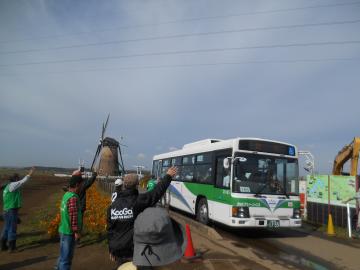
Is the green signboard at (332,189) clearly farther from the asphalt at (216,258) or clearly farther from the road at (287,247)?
the asphalt at (216,258)

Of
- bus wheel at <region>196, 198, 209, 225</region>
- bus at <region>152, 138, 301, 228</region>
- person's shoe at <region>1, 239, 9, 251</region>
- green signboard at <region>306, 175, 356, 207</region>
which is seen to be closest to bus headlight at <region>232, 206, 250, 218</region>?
bus at <region>152, 138, 301, 228</region>

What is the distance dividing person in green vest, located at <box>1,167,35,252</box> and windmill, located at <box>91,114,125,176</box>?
52709 millimetres

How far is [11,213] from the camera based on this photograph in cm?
869

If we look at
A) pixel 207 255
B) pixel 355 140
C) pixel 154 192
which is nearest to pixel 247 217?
pixel 207 255

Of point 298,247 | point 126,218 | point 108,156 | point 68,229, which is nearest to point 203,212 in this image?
point 298,247

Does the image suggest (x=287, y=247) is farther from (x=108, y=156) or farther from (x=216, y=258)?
(x=108, y=156)

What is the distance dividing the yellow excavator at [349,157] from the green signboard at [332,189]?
3568 mm

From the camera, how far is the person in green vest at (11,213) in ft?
28.3

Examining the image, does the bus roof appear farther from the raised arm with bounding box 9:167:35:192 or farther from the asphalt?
the raised arm with bounding box 9:167:35:192

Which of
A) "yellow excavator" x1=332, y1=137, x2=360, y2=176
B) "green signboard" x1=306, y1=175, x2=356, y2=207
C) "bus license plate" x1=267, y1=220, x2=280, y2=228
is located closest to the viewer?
"bus license plate" x1=267, y1=220, x2=280, y2=228

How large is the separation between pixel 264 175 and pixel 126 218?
8.14 metres

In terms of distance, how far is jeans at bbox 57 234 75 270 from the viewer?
585 cm

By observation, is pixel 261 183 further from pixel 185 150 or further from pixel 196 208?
pixel 185 150

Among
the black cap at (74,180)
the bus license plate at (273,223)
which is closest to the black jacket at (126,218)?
the black cap at (74,180)
